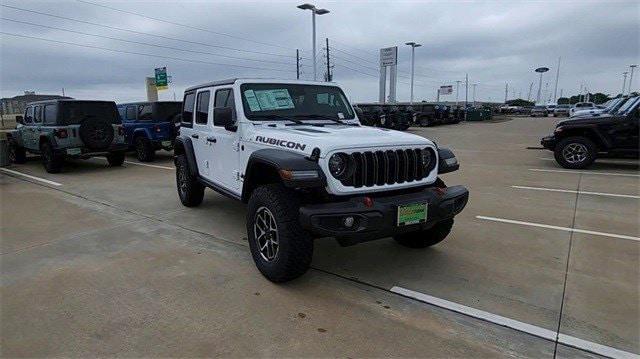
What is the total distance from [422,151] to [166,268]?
2666 millimetres

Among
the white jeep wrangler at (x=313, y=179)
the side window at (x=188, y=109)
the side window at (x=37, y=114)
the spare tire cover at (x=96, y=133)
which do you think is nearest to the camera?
the white jeep wrangler at (x=313, y=179)

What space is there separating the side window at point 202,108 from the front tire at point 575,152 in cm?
824

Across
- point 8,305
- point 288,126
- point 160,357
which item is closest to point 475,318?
point 160,357

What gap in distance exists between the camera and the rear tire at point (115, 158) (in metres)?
10.9

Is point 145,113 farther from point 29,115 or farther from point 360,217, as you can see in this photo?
Result: point 360,217

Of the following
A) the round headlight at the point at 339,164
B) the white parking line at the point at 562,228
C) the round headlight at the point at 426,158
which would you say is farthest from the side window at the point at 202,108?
the white parking line at the point at 562,228

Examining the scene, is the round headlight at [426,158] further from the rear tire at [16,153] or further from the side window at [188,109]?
Answer: the rear tire at [16,153]

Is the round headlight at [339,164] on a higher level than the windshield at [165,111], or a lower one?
lower

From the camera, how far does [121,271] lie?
394 cm

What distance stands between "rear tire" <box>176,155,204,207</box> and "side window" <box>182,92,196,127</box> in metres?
0.52

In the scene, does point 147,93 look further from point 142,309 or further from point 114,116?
point 142,309

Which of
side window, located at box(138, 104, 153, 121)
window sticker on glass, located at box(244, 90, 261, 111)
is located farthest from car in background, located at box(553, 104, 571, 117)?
window sticker on glass, located at box(244, 90, 261, 111)

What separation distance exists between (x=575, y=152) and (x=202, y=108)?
8380mm

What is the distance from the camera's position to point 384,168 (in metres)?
3.47
